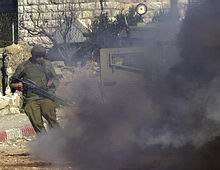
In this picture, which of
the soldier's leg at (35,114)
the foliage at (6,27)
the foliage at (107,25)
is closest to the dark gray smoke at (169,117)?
the soldier's leg at (35,114)

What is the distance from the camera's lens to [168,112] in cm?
628

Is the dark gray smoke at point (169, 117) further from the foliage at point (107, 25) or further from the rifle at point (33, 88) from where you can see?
the foliage at point (107, 25)

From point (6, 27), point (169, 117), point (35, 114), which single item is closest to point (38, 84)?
point (35, 114)

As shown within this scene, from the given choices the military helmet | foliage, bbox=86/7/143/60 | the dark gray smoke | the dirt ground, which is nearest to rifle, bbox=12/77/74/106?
the military helmet

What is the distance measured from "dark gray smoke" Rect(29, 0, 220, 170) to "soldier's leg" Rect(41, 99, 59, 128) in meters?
0.47

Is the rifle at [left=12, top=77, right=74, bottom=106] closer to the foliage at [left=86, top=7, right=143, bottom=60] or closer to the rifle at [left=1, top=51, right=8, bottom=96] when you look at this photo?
the rifle at [left=1, top=51, right=8, bottom=96]

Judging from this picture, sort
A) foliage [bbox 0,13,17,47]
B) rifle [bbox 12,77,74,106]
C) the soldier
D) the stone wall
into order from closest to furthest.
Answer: rifle [bbox 12,77,74,106], the soldier, the stone wall, foliage [bbox 0,13,17,47]

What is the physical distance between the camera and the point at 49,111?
29.3ft

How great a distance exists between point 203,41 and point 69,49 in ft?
50.9

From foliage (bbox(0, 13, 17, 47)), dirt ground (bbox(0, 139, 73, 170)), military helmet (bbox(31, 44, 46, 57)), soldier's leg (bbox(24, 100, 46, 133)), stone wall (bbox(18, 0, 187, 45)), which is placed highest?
stone wall (bbox(18, 0, 187, 45))

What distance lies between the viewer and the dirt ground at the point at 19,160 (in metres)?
7.44

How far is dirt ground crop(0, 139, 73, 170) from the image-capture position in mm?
7438

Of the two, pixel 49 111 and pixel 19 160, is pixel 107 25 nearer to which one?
pixel 49 111

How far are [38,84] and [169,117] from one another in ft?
10.2
